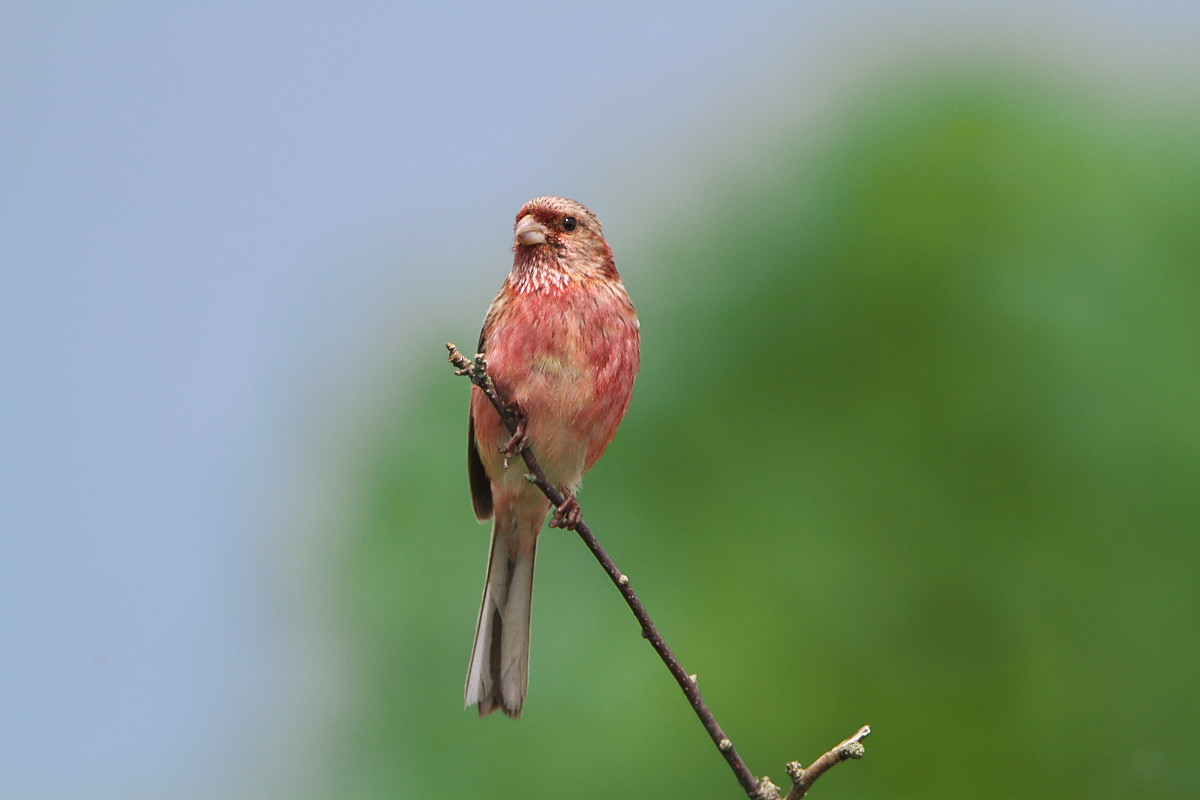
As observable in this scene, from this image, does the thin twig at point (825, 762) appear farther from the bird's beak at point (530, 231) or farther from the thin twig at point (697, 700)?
the bird's beak at point (530, 231)

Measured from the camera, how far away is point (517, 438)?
4.34 metres

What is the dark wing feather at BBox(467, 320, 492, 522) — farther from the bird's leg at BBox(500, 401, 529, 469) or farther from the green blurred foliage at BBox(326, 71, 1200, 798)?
the green blurred foliage at BBox(326, 71, 1200, 798)

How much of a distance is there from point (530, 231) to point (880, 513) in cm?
775

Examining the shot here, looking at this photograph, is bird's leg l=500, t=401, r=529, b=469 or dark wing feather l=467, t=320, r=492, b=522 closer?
bird's leg l=500, t=401, r=529, b=469

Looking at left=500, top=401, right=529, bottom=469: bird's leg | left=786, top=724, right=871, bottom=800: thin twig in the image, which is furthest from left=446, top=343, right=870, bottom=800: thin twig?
left=500, top=401, right=529, bottom=469: bird's leg

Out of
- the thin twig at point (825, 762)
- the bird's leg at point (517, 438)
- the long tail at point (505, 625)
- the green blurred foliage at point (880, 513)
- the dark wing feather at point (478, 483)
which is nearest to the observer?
the thin twig at point (825, 762)

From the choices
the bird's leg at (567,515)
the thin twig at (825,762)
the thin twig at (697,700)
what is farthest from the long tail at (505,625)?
the thin twig at (825,762)

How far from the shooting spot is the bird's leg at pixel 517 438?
4301mm

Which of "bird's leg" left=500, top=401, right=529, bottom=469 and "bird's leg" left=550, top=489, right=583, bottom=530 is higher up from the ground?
"bird's leg" left=500, top=401, right=529, bottom=469

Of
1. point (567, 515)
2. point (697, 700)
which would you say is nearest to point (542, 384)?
point (567, 515)

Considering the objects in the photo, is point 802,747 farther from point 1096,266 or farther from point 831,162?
point 831,162

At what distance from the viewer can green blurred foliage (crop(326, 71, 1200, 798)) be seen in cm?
1043

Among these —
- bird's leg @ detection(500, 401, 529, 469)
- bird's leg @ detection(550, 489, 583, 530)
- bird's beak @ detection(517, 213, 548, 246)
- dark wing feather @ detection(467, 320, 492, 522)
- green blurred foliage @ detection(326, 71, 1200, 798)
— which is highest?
bird's beak @ detection(517, 213, 548, 246)

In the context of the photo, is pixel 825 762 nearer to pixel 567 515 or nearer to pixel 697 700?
pixel 697 700
